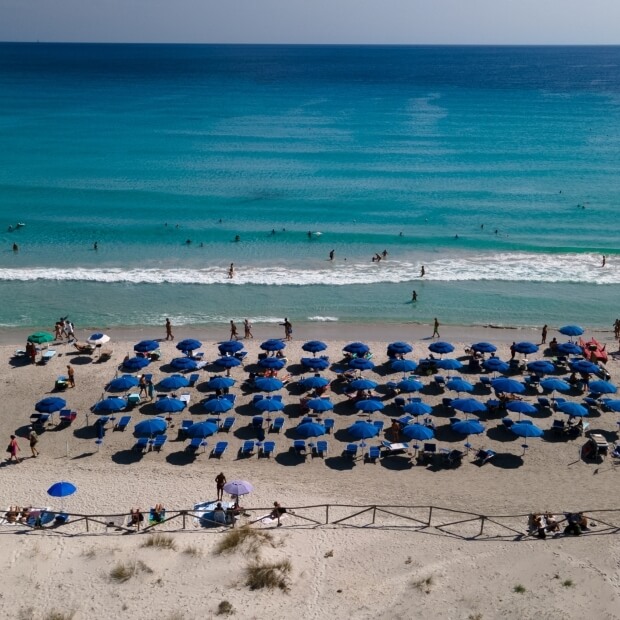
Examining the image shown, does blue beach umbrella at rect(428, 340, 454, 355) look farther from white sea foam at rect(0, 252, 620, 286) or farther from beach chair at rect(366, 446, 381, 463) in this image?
white sea foam at rect(0, 252, 620, 286)

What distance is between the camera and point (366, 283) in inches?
1420

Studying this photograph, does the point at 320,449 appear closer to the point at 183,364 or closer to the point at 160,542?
the point at 160,542

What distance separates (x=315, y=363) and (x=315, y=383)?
5.13ft

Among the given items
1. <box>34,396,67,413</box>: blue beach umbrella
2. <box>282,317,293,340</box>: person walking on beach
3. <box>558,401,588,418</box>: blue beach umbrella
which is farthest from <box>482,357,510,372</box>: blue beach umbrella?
<box>34,396,67,413</box>: blue beach umbrella

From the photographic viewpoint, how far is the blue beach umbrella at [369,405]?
2123 centimetres

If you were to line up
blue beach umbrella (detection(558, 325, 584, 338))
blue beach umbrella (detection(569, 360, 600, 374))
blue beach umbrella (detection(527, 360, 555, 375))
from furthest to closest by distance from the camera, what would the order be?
1. blue beach umbrella (detection(558, 325, 584, 338))
2. blue beach umbrella (detection(527, 360, 555, 375))
3. blue beach umbrella (detection(569, 360, 600, 374))

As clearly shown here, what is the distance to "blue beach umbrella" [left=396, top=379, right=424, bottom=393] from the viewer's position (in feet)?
74.0

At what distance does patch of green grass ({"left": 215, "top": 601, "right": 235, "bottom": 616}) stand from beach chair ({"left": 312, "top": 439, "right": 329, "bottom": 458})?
7078 mm

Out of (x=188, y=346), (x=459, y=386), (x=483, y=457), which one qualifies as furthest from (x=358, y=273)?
(x=483, y=457)

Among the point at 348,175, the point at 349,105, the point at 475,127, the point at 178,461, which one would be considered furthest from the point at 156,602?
the point at 349,105

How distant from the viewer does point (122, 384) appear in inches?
891


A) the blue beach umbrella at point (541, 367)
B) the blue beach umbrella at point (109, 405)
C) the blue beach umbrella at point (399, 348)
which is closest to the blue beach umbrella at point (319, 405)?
the blue beach umbrella at point (399, 348)

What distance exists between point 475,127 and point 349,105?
26.6 metres

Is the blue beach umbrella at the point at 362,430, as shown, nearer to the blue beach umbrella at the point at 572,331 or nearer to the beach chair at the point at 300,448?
the beach chair at the point at 300,448
